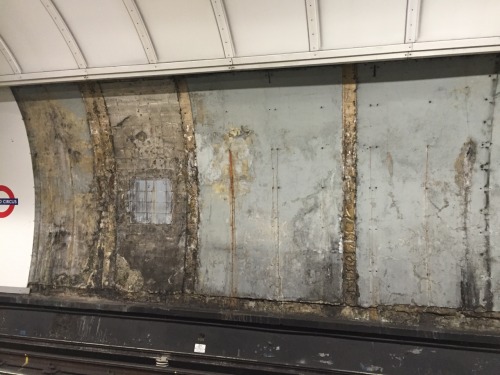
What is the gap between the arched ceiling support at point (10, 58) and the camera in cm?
318

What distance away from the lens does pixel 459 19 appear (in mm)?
2393

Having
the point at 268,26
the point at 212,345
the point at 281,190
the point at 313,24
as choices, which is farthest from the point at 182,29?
the point at 212,345

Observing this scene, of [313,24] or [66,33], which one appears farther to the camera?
[66,33]

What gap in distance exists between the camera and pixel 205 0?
2615 millimetres

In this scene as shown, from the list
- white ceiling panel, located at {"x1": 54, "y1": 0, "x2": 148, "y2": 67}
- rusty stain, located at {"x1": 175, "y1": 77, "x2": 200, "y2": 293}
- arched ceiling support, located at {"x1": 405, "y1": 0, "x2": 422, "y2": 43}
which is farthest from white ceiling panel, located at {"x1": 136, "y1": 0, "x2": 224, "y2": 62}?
arched ceiling support, located at {"x1": 405, "y1": 0, "x2": 422, "y2": 43}

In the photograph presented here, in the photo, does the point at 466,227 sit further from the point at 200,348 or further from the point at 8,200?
the point at 8,200

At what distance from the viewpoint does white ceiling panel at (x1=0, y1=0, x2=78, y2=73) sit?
2943mm

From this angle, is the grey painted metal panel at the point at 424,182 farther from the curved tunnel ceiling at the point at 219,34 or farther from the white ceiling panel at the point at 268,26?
the white ceiling panel at the point at 268,26

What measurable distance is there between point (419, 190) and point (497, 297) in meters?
1.06

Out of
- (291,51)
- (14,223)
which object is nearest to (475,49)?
(291,51)

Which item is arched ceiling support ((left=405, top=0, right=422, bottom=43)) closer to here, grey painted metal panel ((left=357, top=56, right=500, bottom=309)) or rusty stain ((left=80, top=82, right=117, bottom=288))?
grey painted metal panel ((left=357, top=56, right=500, bottom=309))

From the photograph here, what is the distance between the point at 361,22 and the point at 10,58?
3.22 m

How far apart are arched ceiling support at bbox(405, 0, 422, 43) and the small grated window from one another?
2496mm

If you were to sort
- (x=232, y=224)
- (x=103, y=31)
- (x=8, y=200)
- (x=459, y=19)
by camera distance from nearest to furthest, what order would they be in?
(x=459, y=19) < (x=103, y=31) < (x=232, y=224) < (x=8, y=200)
